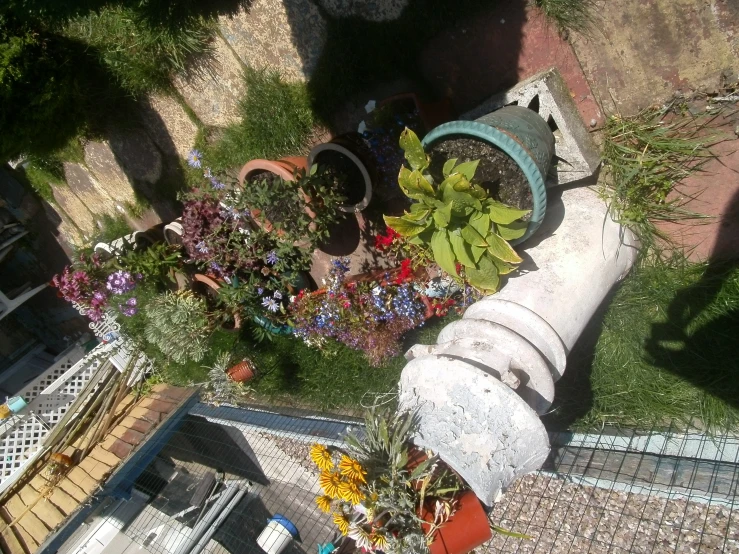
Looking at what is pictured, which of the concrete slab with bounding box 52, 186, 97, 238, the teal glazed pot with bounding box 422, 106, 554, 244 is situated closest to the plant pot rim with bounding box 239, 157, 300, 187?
the teal glazed pot with bounding box 422, 106, 554, 244

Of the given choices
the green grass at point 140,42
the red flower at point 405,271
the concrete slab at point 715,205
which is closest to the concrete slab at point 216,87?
the green grass at point 140,42

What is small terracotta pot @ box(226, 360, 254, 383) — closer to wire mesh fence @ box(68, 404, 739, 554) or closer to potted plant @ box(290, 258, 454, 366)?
wire mesh fence @ box(68, 404, 739, 554)

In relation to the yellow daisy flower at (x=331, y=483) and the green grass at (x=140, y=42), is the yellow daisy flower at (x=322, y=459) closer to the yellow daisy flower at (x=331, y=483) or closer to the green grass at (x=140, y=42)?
the yellow daisy flower at (x=331, y=483)

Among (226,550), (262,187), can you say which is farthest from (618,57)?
(226,550)

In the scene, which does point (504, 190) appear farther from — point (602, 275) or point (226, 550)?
point (226, 550)

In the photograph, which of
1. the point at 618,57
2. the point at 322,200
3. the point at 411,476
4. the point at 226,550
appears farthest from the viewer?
the point at 226,550
